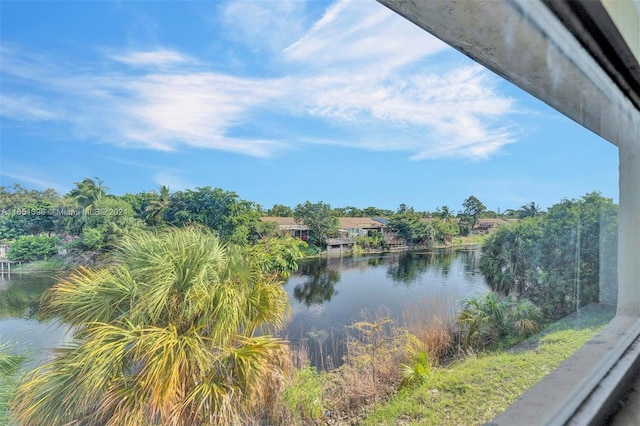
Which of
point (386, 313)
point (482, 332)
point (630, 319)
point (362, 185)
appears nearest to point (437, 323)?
point (482, 332)

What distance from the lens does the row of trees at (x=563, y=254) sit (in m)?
1.20

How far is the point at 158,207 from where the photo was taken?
219 cm

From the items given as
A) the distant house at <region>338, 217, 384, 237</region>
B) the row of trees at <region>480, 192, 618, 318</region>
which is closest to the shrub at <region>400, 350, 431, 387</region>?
the row of trees at <region>480, 192, 618, 318</region>

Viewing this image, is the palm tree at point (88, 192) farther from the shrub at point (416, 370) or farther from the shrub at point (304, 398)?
the shrub at point (416, 370)

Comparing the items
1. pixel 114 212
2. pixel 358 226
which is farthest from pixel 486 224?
pixel 358 226

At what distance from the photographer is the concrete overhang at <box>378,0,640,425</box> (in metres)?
0.38

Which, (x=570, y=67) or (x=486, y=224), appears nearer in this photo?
(x=570, y=67)

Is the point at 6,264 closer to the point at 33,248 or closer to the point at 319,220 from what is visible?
the point at 33,248

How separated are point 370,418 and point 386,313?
8.67 feet

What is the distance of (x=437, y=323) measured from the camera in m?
3.55

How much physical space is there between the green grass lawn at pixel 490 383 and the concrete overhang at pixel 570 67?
0.11 m

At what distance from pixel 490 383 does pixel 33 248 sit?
2.03 meters

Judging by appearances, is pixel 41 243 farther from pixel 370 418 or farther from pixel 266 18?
pixel 370 418

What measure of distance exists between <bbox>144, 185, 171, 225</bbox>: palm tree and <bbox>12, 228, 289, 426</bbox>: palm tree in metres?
0.27
